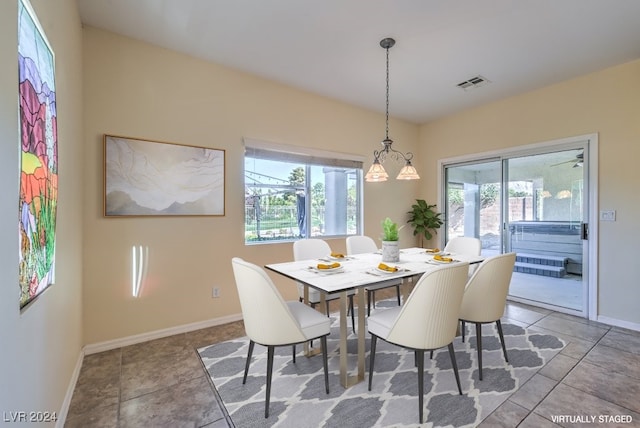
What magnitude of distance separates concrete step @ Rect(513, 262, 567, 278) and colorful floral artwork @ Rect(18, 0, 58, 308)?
453 cm

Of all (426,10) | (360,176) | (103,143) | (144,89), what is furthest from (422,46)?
(103,143)

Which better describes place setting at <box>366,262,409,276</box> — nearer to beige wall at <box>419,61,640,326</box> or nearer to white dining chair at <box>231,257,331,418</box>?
white dining chair at <box>231,257,331,418</box>

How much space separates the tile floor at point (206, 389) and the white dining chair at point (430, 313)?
51 centimetres

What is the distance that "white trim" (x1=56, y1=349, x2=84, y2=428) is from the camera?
1.62 metres

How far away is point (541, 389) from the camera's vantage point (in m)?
1.94

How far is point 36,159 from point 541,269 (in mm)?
5136

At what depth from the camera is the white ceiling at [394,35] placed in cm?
221

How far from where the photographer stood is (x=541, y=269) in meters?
3.88

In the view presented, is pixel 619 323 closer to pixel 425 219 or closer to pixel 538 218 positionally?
pixel 538 218

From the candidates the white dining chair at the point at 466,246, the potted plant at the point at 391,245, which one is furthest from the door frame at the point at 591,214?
the potted plant at the point at 391,245

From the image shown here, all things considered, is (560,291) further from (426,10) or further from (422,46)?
(426,10)

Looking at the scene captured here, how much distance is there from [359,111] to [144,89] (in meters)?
2.84

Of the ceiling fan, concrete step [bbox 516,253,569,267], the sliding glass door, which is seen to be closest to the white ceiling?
the ceiling fan

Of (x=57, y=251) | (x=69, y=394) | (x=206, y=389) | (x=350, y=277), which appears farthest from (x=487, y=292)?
(x=69, y=394)
